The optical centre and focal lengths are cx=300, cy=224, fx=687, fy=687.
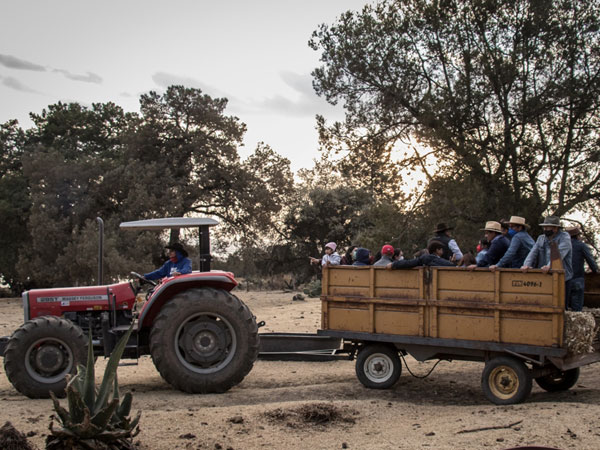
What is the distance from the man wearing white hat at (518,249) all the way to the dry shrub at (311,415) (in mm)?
2755

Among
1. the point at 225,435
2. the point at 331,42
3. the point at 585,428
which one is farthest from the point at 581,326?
the point at 331,42

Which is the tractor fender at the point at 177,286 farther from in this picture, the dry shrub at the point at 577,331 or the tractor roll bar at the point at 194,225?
the dry shrub at the point at 577,331

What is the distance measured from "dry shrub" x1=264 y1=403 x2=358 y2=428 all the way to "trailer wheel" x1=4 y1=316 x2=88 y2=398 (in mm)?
3022

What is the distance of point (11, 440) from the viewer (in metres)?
4.81

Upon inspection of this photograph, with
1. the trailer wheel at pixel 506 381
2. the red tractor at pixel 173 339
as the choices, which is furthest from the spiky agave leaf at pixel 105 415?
the trailer wheel at pixel 506 381

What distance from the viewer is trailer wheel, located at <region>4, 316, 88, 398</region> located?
8.35m

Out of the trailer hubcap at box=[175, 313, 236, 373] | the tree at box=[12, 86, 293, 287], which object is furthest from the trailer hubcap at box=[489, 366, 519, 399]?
the tree at box=[12, 86, 293, 287]

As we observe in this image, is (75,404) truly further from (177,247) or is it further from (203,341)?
(177,247)

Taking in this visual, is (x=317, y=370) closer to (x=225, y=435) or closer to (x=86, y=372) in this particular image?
(x=225, y=435)

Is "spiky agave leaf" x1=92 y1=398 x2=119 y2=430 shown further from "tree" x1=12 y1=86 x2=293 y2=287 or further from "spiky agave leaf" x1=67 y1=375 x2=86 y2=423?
"tree" x1=12 y1=86 x2=293 y2=287

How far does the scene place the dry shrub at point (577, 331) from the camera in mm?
7363

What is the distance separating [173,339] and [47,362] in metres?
1.56

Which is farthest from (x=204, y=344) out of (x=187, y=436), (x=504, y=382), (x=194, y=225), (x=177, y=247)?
(x=504, y=382)

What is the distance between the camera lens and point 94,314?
9320 millimetres
